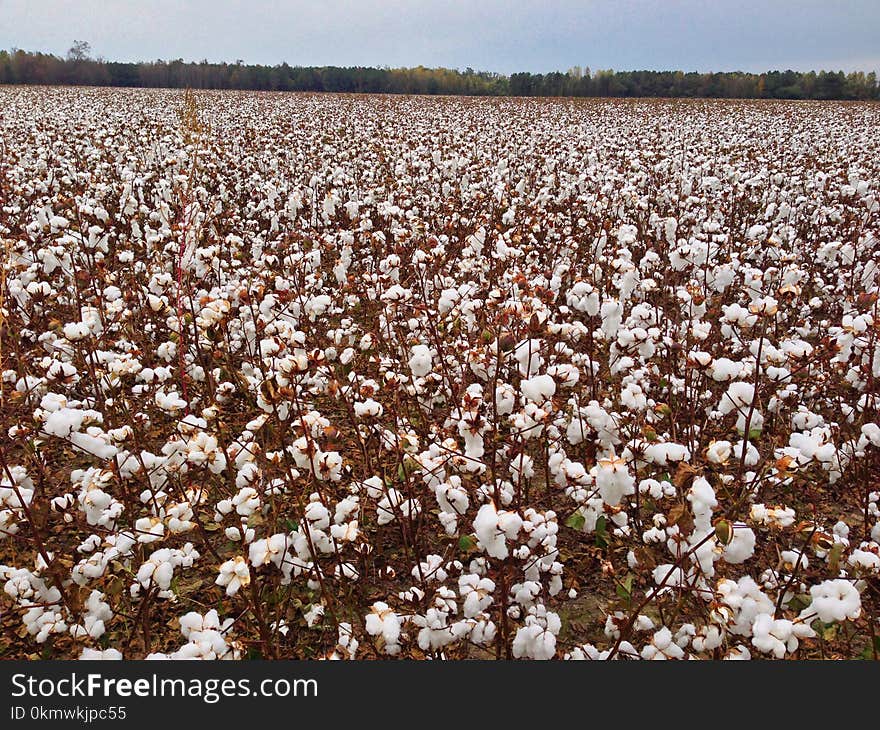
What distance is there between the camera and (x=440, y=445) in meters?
3.06

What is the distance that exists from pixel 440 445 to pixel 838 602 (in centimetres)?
172

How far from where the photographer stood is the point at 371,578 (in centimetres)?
340

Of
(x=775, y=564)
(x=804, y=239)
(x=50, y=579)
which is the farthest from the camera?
(x=804, y=239)

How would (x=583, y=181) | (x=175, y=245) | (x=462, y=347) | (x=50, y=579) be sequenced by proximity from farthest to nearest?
(x=583, y=181) → (x=175, y=245) → (x=462, y=347) → (x=50, y=579)

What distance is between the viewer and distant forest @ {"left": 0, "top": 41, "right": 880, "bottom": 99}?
47625mm

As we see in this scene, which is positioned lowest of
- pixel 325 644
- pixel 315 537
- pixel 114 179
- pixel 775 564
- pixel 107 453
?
pixel 325 644

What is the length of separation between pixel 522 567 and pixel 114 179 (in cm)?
1119

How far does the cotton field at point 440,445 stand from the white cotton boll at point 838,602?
0.03 ft

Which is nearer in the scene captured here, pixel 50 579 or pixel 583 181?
pixel 50 579

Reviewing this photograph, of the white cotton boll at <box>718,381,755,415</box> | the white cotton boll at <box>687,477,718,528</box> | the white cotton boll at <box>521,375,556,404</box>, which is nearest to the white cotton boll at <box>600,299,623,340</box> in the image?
the white cotton boll at <box>718,381,755,415</box>

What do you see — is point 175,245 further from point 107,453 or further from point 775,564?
point 775,564

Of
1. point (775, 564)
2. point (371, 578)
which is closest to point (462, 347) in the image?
point (371, 578)

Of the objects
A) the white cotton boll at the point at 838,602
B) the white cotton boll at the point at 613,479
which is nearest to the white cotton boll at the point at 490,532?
the white cotton boll at the point at 613,479

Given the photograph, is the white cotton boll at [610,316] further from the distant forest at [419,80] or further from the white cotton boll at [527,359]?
the distant forest at [419,80]
